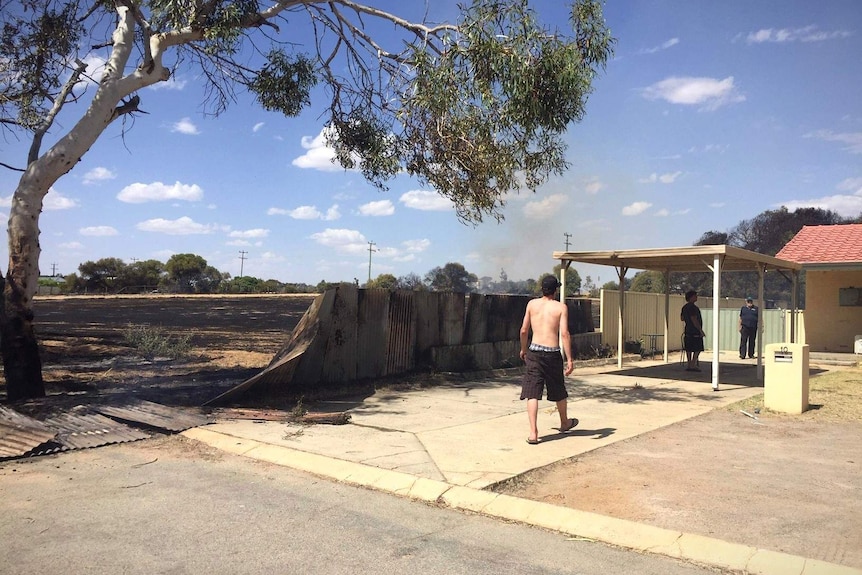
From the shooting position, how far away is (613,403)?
10.7 meters

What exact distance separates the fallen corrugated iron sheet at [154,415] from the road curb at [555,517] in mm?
1003

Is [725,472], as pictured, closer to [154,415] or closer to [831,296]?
[154,415]

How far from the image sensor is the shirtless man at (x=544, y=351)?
7.36 m

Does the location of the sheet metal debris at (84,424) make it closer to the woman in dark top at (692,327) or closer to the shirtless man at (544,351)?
the shirtless man at (544,351)

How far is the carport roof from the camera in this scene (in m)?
12.2

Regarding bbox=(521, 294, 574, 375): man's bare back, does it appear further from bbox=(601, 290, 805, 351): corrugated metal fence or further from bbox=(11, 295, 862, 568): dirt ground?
bbox=(601, 290, 805, 351): corrugated metal fence

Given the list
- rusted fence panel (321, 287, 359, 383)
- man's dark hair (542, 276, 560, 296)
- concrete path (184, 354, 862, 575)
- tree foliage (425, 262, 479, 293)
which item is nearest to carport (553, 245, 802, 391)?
concrete path (184, 354, 862, 575)

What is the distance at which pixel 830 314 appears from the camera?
1942cm

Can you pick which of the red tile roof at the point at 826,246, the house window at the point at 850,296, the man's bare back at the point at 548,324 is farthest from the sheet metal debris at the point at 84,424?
the house window at the point at 850,296

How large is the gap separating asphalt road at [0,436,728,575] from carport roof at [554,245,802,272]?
887 centimetres

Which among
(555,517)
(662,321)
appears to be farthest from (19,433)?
(662,321)

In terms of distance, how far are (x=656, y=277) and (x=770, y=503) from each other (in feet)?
190

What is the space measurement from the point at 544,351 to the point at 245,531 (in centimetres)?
400

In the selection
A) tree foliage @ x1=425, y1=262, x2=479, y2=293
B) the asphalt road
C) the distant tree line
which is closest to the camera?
the asphalt road
